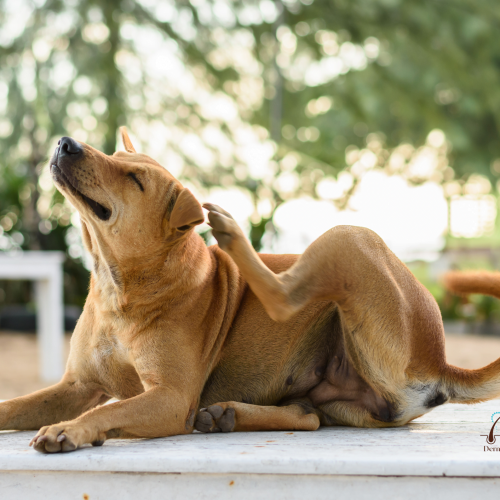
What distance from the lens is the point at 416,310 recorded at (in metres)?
2.12

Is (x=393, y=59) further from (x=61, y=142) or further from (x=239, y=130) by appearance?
(x=61, y=142)

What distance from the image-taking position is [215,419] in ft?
6.66

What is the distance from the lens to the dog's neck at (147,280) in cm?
212

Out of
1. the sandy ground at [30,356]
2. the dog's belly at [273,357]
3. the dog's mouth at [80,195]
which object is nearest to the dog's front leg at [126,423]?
the dog's belly at [273,357]

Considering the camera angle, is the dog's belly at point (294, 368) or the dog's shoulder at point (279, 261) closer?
the dog's belly at point (294, 368)

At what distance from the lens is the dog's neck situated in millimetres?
2115

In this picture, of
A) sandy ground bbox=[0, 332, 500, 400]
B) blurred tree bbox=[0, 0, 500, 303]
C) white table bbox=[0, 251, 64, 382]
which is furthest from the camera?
blurred tree bbox=[0, 0, 500, 303]

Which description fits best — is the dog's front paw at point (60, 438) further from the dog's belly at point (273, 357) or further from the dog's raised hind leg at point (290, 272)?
the dog's raised hind leg at point (290, 272)

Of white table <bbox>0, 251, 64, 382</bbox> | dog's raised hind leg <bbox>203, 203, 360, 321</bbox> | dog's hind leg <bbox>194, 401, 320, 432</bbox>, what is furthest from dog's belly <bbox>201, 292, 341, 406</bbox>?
white table <bbox>0, 251, 64, 382</bbox>

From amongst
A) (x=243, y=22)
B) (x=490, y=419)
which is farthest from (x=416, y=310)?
(x=243, y=22)

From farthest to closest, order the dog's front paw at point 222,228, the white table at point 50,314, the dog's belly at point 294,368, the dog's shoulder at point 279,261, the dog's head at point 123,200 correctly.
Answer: the white table at point 50,314 < the dog's shoulder at point 279,261 < the dog's belly at point 294,368 < the dog's head at point 123,200 < the dog's front paw at point 222,228

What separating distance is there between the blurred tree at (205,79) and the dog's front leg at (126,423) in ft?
22.2

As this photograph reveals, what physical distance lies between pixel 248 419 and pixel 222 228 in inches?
26.6

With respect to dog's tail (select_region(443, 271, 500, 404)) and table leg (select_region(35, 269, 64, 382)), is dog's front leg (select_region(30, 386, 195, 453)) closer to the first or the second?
dog's tail (select_region(443, 271, 500, 404))
